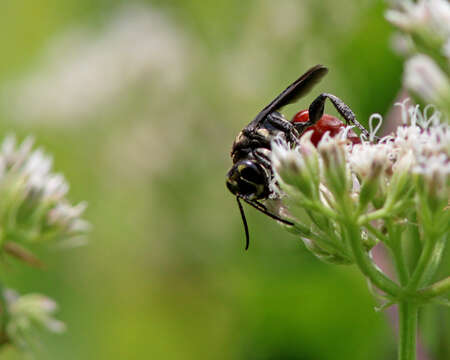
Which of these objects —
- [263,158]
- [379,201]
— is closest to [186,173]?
[263,158]

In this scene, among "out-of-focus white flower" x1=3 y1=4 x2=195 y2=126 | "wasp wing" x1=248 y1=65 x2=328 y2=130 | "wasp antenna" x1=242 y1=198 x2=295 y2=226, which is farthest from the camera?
"out-of-focus white flower" x1=3 y1=4 x2=195 y2=126

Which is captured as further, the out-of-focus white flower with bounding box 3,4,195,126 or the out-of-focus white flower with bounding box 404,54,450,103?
the out-of-focus white flower with bounding box 3,4,195,126

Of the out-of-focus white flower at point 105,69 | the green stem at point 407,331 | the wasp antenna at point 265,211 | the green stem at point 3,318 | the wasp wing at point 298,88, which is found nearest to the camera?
the green stem at point 407,331

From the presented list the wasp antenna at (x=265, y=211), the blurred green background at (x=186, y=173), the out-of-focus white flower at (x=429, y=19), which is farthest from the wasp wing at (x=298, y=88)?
the blurred green background at (x=186, y=173)

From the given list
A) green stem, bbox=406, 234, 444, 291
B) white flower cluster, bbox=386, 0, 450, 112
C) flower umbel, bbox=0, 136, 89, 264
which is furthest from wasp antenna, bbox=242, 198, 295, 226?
white flower cluster, bbox=386, 0, 450, 112

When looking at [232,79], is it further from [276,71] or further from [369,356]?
[369,356]

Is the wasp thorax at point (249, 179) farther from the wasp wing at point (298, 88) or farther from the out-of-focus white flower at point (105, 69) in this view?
the out-of-focus white flower at point (105, 69)

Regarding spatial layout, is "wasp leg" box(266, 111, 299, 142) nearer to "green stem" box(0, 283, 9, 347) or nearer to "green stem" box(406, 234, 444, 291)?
"green stem" box(406, 234, 444, 291)

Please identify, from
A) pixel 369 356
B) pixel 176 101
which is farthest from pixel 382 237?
pixel 176 101

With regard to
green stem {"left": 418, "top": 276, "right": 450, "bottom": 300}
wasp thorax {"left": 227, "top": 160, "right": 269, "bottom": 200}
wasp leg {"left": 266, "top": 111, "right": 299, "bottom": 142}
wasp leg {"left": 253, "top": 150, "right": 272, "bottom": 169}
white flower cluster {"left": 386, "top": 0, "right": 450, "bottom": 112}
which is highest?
white flower cluster {"left": 386, "top": 0, "right": 450, "bottom": 112}
